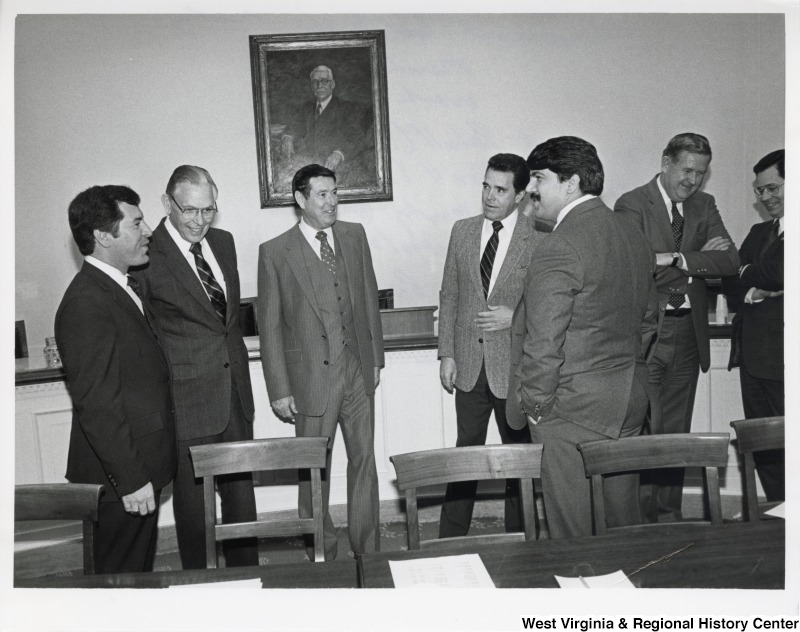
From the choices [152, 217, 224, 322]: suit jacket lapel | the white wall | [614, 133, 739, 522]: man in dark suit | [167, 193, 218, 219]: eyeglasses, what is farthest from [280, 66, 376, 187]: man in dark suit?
[614, 133, 739, 522]: man in dark suit

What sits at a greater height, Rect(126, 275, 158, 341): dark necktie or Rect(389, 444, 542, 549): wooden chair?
Rect(126, 275, 158, 341): dark necktie

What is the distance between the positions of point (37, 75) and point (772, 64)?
3453 mm

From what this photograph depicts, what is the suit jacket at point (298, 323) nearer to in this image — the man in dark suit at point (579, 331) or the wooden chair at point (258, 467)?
the wooden chair at point (258, 467)

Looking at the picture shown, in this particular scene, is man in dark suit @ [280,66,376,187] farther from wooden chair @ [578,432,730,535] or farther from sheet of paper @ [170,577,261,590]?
sheet of paper @ [170,577,261,590]

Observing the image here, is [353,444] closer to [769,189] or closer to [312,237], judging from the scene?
[312,237]

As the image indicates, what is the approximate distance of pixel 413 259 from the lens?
4.84 m

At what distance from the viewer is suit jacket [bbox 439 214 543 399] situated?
329 centimetres

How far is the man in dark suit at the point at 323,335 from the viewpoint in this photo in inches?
130

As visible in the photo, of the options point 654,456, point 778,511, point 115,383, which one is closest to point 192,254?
point 115,383

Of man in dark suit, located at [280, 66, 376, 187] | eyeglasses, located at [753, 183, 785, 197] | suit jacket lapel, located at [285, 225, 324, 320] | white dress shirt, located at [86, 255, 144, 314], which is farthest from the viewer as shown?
man in dark suit, located at [280, 66, 376, 187]

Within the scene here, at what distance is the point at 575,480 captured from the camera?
2.55 meters

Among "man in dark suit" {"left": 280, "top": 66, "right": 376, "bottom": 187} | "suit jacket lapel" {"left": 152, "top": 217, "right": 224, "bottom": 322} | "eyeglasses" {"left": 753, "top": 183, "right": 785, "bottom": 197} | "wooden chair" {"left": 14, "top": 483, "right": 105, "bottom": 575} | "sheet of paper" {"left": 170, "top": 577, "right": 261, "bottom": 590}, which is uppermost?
"man in dark suit" {"left": 280, "top": 66, "right": 376, "bottom": 187}

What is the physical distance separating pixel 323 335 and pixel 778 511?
200 cm

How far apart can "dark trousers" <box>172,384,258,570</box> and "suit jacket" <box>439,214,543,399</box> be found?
1075 millimetres
